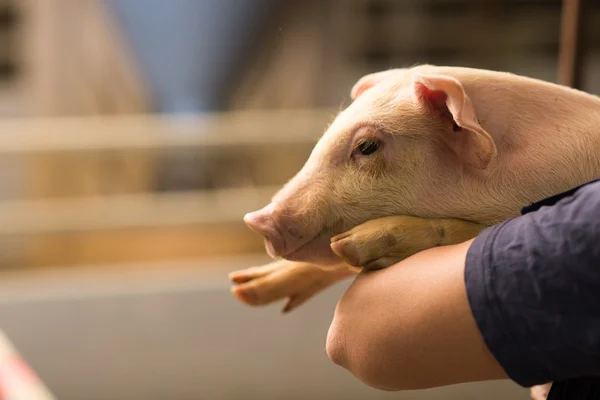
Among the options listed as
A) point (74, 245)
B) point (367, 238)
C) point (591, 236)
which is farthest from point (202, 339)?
point (591, 236)

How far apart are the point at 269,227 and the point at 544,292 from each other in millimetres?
200

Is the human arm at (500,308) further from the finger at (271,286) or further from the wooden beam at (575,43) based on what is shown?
the wooden beam at (575,43)

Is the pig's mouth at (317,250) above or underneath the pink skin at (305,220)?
underneath

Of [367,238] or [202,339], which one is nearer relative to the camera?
[367,238]

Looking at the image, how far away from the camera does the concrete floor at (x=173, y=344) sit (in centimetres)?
192

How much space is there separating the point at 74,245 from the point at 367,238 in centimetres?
197

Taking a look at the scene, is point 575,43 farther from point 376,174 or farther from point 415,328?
point 415,328

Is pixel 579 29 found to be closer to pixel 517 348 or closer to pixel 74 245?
pixel 517 348

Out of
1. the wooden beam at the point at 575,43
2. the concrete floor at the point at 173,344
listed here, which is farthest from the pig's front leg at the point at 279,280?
the concrete floor at the point at 173,344

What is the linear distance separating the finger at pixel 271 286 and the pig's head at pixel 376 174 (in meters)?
0.07

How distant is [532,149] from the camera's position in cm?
55

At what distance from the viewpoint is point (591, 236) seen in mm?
437

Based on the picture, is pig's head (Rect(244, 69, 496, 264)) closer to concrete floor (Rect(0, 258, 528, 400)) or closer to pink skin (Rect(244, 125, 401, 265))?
pink skin (Rect(244, 125, 401, 265))

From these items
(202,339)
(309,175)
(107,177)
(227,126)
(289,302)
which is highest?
(309,175)
